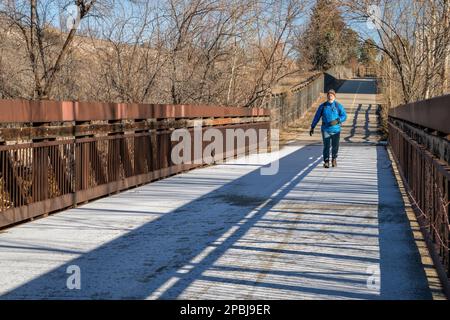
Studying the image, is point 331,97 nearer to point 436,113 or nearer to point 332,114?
point 332,114

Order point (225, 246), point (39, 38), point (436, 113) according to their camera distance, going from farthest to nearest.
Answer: point (39, 38) → point (225, 246) → point (436, 113)

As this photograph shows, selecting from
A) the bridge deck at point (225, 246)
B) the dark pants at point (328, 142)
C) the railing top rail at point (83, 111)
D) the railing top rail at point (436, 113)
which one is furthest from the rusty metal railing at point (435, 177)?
the dark pants at point (328, 142)

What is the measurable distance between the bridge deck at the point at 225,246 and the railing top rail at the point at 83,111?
3.97 ft

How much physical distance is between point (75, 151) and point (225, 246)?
349 cm

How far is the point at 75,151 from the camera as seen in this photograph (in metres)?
9.81

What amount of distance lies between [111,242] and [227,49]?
14665 mm

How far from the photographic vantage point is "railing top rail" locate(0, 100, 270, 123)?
8.09 metres

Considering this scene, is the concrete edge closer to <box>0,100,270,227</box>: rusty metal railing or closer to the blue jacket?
<box>0,100,270,227</box>: rusty metal railing

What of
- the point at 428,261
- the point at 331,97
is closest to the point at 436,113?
the point at 428,261

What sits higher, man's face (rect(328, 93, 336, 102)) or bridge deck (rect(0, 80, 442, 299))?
man's face (rect(328, 93, 336, 102))

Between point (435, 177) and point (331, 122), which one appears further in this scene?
point (331, 122)

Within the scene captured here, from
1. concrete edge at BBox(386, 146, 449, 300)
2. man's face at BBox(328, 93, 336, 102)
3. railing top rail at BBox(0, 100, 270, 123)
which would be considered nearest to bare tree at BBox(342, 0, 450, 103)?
man's face at BBox(328, 93, 336, 102)
